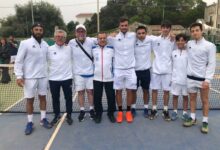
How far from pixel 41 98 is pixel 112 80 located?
1472 millimetres

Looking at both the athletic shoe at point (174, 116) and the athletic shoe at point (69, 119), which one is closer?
the athletic shoe at point (69, 119)

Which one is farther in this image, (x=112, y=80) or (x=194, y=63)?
(x=112, y=80)

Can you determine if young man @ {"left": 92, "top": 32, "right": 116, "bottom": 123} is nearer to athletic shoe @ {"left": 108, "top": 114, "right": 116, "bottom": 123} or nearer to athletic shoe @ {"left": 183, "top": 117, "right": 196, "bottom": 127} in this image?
athletic shoe @ {"left": 108, "top": 114, "right": 116, "bottom": 123}

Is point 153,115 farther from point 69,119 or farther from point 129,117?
point 69,119

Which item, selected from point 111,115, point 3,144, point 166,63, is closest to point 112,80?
point 111,115

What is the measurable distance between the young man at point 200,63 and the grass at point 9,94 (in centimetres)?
483

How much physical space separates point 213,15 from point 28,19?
39.0 metres

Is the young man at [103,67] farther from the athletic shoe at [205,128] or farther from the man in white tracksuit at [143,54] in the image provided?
the athletic shoe at [205,128]

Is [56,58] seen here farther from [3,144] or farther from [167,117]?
[167,117]

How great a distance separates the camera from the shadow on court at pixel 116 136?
484cm

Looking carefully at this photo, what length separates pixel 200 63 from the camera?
5305mm

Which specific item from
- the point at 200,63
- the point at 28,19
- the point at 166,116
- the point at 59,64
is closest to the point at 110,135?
the point at 166,116

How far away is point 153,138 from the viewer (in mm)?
5141

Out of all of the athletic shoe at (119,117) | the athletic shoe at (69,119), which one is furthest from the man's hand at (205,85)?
the athletic shoe at (69,119)
